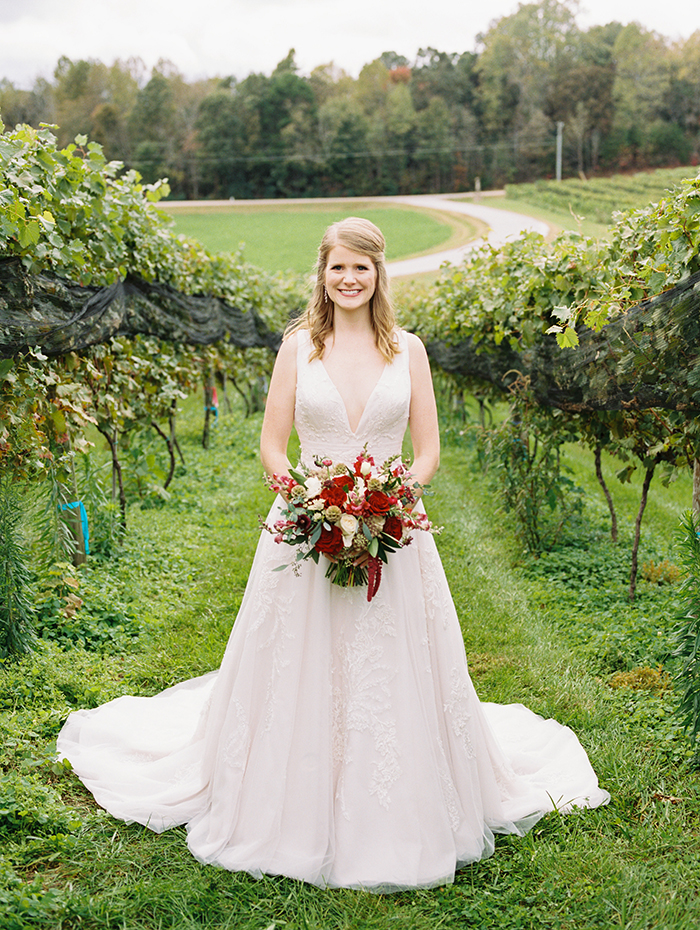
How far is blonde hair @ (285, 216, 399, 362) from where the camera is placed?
2887 millimetres

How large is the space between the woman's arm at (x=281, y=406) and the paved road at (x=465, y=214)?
17.5 meters

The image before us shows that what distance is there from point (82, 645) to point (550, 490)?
367cm

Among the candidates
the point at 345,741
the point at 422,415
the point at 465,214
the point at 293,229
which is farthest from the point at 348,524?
the point at 465,214

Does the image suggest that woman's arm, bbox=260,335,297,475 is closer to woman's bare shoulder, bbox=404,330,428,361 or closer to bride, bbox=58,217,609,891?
bride, bbox=58,217,609,891

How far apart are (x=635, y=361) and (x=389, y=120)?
65044 mm

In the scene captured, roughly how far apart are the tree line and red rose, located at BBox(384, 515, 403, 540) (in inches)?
2175

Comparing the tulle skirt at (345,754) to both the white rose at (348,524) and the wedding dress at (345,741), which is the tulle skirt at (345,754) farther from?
the white rose at (348,524)

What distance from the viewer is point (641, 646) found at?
437 cm

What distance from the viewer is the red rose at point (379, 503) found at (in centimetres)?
251

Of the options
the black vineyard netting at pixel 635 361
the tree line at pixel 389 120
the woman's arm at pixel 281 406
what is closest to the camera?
the woman's arm at pixel 281 406

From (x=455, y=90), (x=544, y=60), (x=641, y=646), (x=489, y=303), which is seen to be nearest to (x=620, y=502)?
(x=489, y=303)

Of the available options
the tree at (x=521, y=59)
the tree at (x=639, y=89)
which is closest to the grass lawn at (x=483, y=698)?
the tree at (x=639, y=89)

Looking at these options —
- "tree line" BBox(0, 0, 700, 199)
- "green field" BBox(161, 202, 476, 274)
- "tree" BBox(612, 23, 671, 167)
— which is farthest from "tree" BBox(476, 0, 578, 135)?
"green field" BBox(161, 202, 476, 274)

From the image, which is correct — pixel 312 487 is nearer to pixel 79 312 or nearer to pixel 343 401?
pixel 343 401
